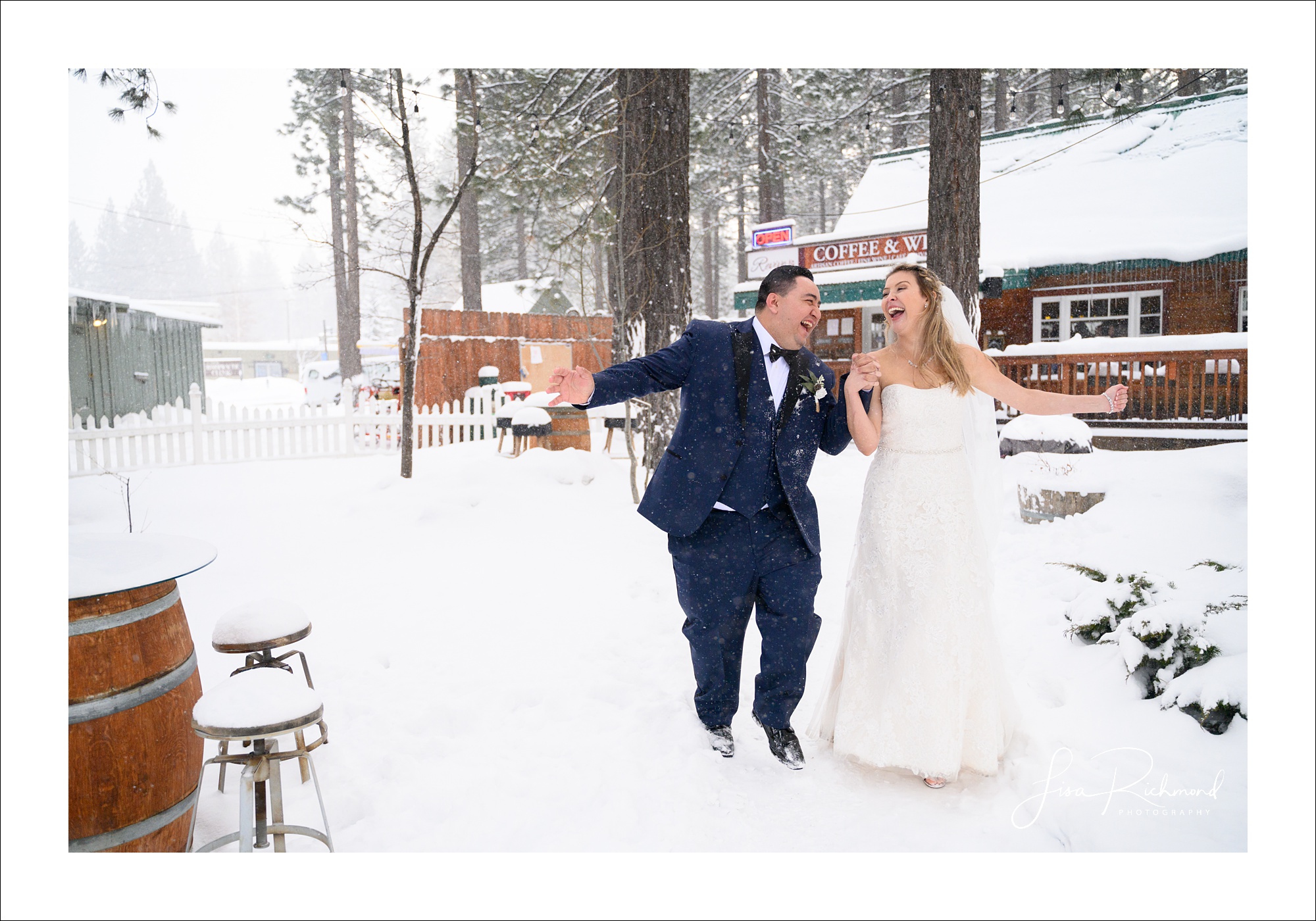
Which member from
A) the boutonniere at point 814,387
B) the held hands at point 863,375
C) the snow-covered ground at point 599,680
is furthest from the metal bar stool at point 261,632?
the held hands at point 863,375

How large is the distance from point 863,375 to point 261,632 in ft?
7.71

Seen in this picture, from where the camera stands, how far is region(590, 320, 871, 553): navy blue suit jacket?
9.29ft

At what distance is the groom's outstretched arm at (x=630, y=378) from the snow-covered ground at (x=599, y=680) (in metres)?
1.36

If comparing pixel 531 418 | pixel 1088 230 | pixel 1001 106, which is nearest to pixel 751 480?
pixel 531 418

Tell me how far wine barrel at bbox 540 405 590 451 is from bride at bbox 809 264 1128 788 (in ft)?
16.2

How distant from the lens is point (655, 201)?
5.44 m

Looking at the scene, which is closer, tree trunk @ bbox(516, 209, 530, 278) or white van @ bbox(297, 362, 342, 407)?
tree trunk @ bbox(516, 209, 530, 278)

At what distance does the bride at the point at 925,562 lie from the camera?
2.68 meters

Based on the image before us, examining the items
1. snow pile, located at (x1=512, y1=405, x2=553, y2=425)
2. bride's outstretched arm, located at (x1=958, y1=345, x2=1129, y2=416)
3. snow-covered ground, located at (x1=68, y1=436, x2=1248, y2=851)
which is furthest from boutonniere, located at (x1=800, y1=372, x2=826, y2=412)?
snow pile, located at (x1=512, y1=405, x2=553, y2=425)

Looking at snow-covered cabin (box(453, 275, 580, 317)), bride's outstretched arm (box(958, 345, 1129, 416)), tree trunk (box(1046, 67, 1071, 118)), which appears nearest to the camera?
bride's outstretched arm (box(958, 345, 1129, 416))

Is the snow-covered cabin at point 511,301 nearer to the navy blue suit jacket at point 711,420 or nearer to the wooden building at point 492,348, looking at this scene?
the wooden building at point 492,348

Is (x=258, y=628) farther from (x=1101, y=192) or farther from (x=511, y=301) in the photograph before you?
(x=511, y=301)

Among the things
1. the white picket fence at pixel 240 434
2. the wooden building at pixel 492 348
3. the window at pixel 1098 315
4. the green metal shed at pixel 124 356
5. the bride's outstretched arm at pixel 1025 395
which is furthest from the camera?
the wooden building at pixel 492 348

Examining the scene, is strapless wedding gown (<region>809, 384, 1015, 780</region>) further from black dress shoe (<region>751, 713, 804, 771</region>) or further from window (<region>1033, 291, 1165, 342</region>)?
window (<region>1033, 291, 1165, 342</region>)
